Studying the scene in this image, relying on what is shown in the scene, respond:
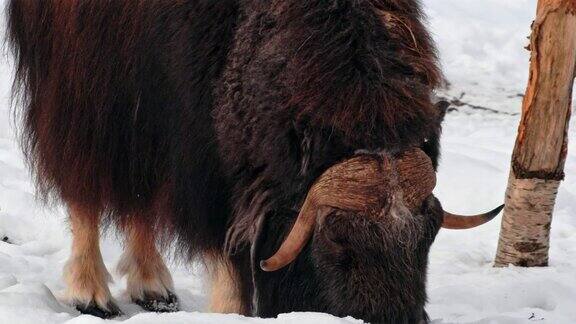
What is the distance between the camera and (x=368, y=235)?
113 inches

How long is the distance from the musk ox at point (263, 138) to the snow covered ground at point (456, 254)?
311mm

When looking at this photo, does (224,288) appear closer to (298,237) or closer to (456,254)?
(298,237)

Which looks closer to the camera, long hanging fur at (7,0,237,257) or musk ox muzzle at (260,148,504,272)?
musk ox muzzle at (260,148,504,272)

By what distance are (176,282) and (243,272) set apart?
153cm

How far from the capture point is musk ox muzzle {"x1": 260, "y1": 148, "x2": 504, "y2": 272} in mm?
2904

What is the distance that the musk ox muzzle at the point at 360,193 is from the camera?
2.90 m

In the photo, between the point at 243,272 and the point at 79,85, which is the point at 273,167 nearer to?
the point at 243,272

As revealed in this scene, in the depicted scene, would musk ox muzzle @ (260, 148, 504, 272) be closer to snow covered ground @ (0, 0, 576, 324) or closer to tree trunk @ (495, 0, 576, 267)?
snow covered ground @ (0, 0, 576, 324)

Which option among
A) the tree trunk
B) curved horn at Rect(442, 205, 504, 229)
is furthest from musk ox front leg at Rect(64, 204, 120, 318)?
the tree trunk

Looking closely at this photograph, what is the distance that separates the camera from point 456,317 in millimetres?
3936

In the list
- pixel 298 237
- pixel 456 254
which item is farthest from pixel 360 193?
pixel 456 254

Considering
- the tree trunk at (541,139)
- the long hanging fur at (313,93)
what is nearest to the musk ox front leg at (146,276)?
the long hanging fur at (313,93)

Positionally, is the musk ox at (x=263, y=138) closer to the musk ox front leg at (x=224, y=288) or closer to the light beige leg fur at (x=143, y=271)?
the musk ox front leg at (x=224, y=288)

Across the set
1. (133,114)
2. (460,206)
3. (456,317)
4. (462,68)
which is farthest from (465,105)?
(133,114)
